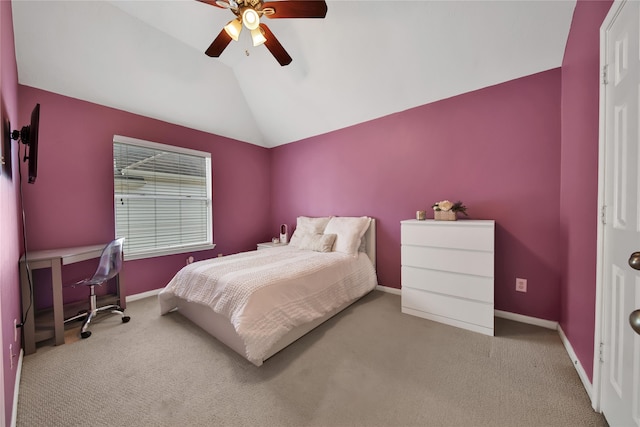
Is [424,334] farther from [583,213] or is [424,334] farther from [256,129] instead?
[256,129]

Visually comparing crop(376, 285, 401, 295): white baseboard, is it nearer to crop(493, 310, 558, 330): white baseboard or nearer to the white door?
crop(493, 310, 558, 330): white baseboard

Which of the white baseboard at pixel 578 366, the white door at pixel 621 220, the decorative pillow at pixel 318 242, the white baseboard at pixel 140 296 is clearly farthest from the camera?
the decorative pillow at pixel 318 242

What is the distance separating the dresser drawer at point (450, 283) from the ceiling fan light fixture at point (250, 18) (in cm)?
255

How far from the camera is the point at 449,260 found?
Result: 7.15ft

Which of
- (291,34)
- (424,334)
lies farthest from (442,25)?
(424,334)

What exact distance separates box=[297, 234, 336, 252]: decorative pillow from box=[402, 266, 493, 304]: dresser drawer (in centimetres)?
96

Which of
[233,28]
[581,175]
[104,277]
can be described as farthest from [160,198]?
[581,175]

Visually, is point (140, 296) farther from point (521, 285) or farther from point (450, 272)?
point (521, 285)

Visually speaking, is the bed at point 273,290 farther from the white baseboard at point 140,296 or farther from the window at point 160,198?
the window at point 160,198

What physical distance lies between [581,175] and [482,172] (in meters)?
0.92

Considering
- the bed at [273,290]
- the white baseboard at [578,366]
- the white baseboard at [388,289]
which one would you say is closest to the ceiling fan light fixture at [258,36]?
the bed at [273,290]

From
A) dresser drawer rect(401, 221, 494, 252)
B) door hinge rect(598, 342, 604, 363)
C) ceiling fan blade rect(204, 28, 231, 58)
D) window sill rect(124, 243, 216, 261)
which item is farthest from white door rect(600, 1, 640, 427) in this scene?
window sill rect(124, 243, 216, 261)

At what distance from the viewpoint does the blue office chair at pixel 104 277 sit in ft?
7.07

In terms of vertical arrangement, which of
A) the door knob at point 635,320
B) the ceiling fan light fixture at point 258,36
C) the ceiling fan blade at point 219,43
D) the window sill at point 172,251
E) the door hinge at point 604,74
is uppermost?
the ceiling fan blade at point 219,43
